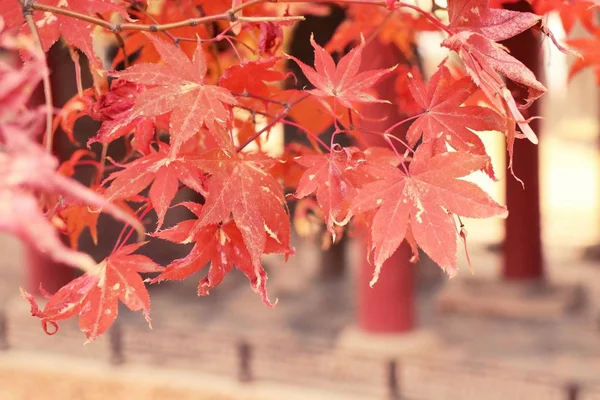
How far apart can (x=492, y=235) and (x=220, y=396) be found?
6195 millimetres

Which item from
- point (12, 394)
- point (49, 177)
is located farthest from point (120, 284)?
point (12, 394)

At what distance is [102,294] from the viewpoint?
1140 millimetres

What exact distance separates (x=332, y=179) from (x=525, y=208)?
569cm

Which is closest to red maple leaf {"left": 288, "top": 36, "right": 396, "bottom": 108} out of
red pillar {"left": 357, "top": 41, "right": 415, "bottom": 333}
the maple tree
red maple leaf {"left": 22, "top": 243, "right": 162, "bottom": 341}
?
the maple tree

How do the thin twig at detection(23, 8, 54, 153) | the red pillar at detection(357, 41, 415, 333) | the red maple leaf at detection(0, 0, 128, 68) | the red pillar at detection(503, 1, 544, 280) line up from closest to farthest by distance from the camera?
the thin twig at detection(23, 8, 54, 153)
the red maple leaf at detection(0, 0, 128, 68)
the red pillar at detection(357, 41, 415, 333)
the red pillar at detection(503, 1, 544, 280)

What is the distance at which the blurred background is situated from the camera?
455 cm

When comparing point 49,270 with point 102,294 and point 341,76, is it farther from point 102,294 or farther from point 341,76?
point 341,76

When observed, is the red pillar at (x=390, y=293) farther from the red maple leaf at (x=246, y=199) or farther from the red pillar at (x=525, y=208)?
the red maple leaf at (x=246, y=199)

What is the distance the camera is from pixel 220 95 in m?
1.00

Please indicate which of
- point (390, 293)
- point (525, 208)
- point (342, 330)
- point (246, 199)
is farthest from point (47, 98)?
point (525, 208)

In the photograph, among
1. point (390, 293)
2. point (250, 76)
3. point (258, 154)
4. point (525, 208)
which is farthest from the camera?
point (525, 208)

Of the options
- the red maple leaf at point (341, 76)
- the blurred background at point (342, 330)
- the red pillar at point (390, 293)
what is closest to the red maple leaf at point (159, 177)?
the red maple leaf at point (341, 76)

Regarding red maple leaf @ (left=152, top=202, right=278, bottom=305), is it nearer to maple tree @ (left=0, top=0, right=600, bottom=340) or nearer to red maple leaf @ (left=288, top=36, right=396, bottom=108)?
→ maple tree @ (left=0, top=0, right=600, bottom=340)

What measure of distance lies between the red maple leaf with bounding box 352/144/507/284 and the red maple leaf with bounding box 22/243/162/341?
35cm
